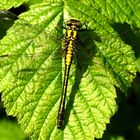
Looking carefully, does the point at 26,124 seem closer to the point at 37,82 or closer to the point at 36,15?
the point at 37,82

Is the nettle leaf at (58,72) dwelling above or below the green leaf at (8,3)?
below

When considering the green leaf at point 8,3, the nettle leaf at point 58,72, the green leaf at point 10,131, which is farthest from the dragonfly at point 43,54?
the green leaf at point 10,131

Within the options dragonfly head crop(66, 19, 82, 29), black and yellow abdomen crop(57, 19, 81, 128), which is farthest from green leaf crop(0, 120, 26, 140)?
dragonfly head crop(66, 19, 82, 29)

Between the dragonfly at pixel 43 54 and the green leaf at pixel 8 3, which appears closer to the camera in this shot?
the dragonfly at pixel 43 54

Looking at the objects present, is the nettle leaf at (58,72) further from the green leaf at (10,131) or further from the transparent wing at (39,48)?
the green leaf at (10,131)

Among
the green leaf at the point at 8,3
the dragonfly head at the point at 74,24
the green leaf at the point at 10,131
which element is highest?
the green leaf at the point at 8,3

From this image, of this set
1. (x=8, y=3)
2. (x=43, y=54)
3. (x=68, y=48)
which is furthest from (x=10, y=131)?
(x=8, y=3)

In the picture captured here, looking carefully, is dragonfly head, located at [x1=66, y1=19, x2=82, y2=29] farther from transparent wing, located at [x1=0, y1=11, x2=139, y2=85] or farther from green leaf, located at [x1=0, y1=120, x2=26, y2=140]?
green leaf, located at [x1=0, y1=120, x2=26, y2=140]

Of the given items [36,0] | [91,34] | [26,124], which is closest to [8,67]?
[26,124]
